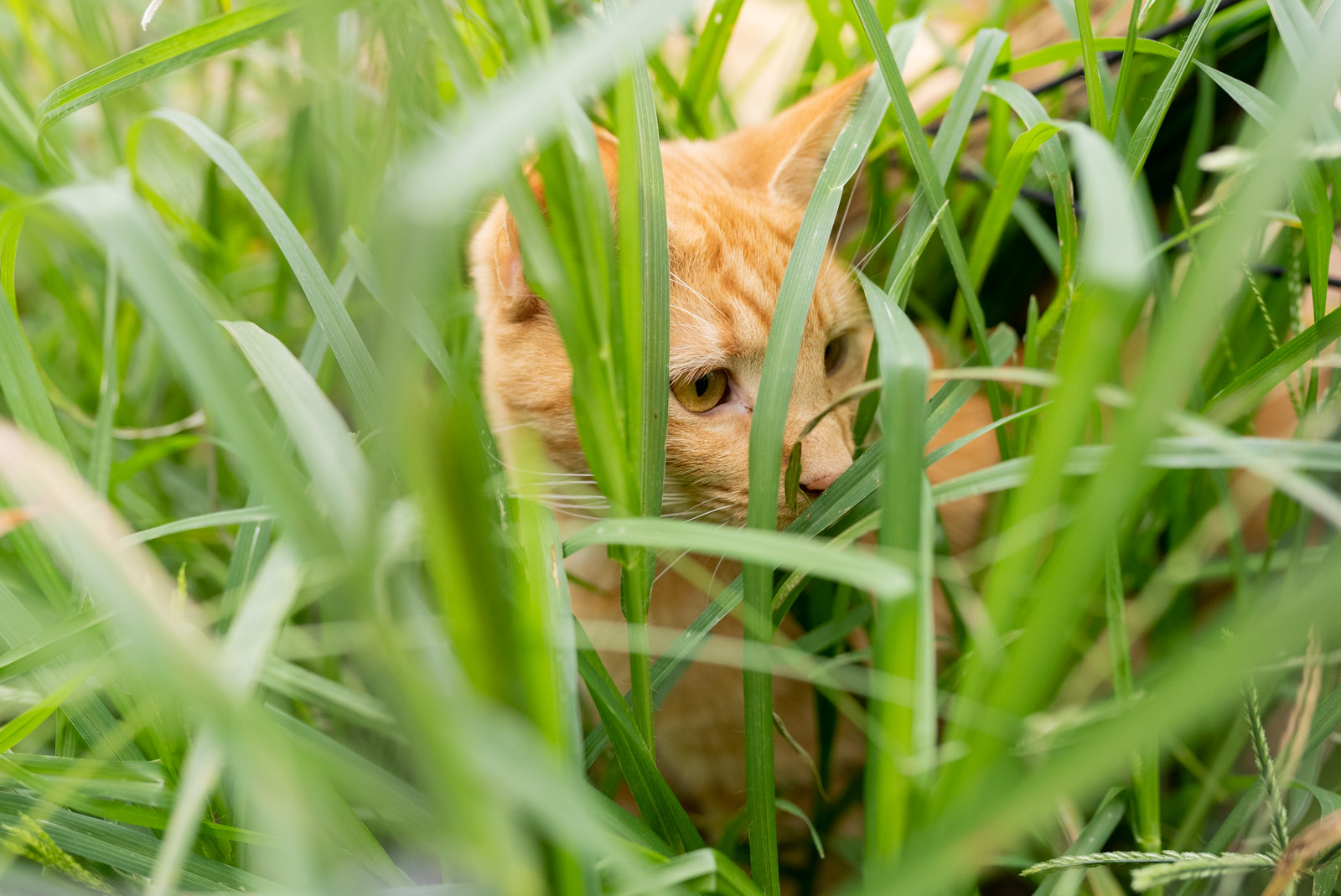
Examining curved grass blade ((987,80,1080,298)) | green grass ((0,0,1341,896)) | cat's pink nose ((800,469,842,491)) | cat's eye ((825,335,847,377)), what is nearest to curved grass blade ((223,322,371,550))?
green grass ((0,0,1341,896))

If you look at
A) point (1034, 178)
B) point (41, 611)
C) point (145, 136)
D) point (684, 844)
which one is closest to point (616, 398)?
point (684, 844)

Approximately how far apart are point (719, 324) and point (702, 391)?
8cm

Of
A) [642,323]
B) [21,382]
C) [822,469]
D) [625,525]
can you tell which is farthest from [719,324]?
[21,382]

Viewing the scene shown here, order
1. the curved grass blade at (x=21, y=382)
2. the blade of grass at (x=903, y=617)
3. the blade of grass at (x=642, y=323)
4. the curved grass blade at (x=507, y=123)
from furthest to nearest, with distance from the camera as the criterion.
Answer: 1. the curved grass blade at (x=21, y=382)
2. the blade of grass at (x=642, y=323)
3. the blade of grass at (x=903, y=617)
4. the curved grass blade at (x=507, y=123)

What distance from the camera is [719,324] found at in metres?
0.84

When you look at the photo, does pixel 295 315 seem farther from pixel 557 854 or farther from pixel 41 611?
pixel 557 854

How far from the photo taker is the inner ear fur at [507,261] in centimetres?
78

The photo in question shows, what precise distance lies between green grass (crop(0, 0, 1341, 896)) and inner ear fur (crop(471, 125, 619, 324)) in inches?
3.6

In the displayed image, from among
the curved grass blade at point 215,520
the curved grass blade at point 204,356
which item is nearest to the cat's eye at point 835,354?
the curved grass blade at point 215,520

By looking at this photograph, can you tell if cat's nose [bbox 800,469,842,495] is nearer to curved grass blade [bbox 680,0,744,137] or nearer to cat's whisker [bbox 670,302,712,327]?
cat's whisker [bbox 670,302,712,327]

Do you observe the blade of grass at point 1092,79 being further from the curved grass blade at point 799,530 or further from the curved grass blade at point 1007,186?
the curved grass blade at point 799,530

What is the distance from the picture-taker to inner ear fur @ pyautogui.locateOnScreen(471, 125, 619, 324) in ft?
2.57

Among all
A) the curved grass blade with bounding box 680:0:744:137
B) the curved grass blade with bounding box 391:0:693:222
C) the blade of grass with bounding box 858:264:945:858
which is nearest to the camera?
the curved grass blade with bounding box 391:0:693:222

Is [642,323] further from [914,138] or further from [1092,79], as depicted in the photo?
[1092,79]
